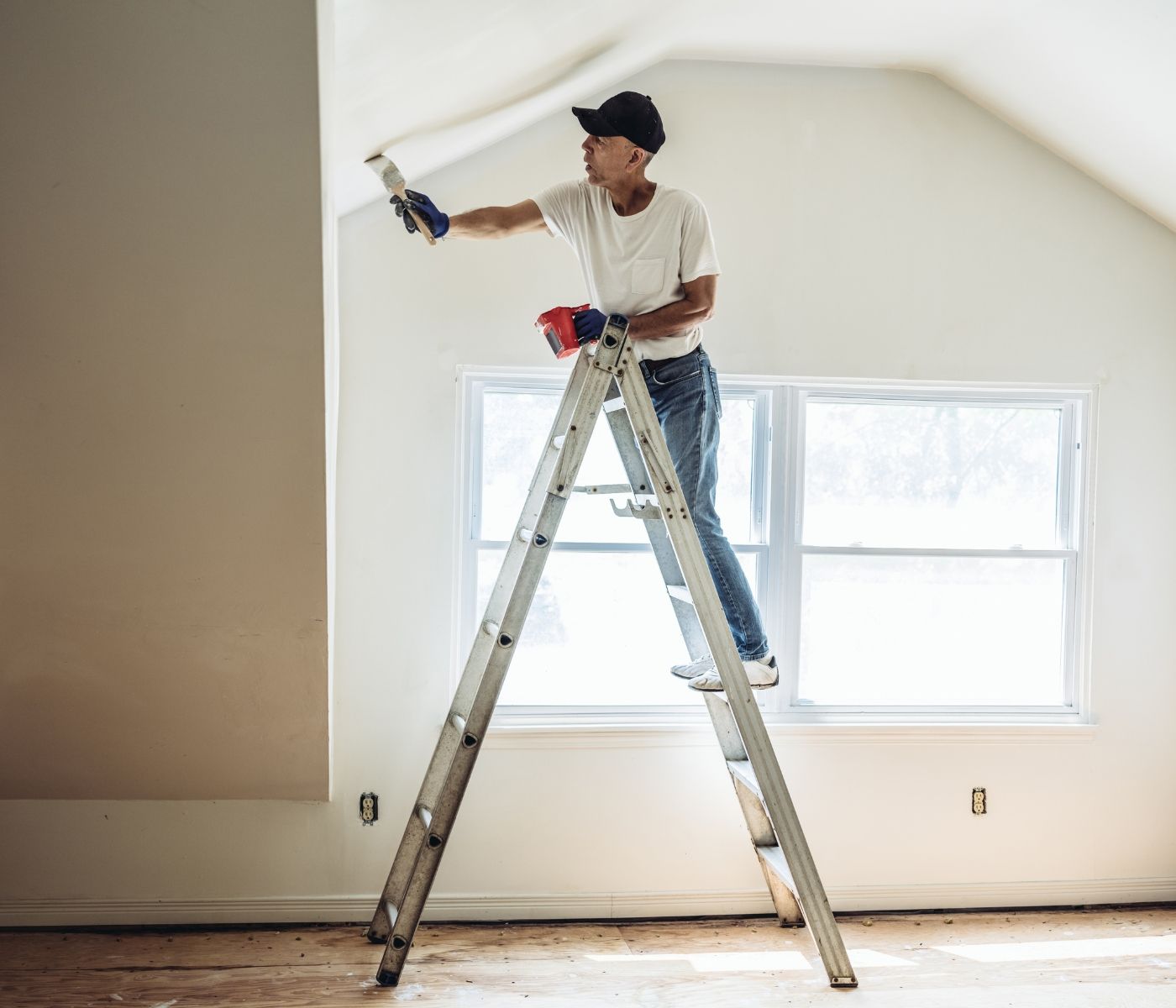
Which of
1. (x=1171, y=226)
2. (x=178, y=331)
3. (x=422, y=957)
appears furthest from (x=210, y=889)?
(x=1171, y=226)

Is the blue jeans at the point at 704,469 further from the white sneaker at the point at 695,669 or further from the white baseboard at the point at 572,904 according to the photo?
the white baseboard at the point at 572,904

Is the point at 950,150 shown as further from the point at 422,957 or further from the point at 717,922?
the point at 422,957

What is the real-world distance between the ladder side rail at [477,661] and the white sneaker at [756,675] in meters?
0.51

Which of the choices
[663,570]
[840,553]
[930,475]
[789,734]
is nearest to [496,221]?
[663,570]

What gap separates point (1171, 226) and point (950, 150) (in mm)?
761

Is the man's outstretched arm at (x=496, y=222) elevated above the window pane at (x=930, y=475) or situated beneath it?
elevated above

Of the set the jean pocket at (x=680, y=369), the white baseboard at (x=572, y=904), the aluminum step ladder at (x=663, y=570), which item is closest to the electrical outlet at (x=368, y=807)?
the white baseboard at (x=572, y=904)

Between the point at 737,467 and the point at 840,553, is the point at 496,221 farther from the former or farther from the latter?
the point at 840,553

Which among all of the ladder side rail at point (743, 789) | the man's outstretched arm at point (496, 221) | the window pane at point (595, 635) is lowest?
the ladder side rail at point (743, 789)

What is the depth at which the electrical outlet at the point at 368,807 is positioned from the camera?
9.50 ft

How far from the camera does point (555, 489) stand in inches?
89.0

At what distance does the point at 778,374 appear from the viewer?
3.02 metres

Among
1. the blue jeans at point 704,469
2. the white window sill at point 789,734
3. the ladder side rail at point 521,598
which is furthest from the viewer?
the white window sill at point 789,734

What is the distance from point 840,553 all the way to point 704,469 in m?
0.93
